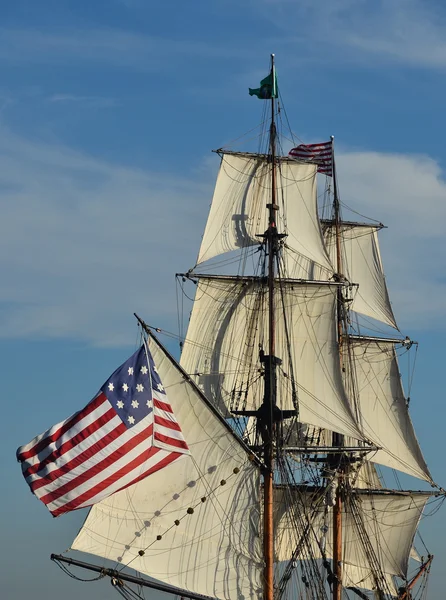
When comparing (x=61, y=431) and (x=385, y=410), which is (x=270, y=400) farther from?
(x=385, y=410)

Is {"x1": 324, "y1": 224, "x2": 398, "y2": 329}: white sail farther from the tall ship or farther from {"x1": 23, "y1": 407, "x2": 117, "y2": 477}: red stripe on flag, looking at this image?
{"x1": 23, "y1": 407, "x2": 117, "y2": 477}: red stripe on flag

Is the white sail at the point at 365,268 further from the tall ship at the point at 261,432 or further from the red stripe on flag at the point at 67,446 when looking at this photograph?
the red stripe on flag at the point at 67,446

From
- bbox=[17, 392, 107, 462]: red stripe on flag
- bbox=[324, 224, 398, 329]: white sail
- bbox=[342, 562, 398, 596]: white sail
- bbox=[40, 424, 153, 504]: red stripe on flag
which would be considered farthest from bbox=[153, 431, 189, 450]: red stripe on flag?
bbox=[324, 224, 398, 329]: white sail

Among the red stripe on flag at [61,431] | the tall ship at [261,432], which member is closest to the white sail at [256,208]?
the tall ship at [261,432]

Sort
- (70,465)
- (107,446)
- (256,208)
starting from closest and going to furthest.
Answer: (70,465)
(107,446)
(256,208)

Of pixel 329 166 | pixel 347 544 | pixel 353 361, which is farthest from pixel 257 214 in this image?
pixel 347 544

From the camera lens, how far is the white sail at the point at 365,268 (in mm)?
126750

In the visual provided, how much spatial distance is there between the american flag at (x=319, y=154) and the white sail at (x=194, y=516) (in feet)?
113

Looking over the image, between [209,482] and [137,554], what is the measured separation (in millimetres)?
6118

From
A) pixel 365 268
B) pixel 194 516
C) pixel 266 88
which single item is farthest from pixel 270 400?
pixel 365 268

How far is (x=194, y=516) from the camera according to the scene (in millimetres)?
83875

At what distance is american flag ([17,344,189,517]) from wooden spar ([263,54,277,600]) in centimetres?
809

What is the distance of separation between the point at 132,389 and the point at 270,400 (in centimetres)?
1374

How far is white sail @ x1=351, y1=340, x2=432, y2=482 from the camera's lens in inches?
4872
